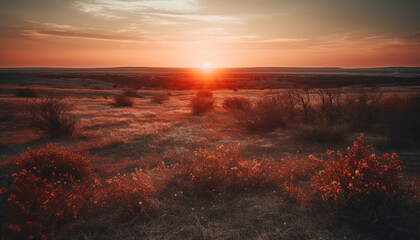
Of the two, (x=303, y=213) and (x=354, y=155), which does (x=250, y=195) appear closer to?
(x=303, y=213)

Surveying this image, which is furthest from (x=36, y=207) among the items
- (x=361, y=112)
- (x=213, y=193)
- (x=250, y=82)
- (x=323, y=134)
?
(x=250, y=82)

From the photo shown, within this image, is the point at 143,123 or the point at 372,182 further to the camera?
the point at 143,123

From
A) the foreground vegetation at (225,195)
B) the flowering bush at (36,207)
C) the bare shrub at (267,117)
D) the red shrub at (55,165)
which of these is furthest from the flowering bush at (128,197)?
the bare shrub at (267,117)

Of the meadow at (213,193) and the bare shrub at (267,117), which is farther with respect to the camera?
the bare shrub at (267,117)

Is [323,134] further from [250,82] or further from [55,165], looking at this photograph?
[250,82]

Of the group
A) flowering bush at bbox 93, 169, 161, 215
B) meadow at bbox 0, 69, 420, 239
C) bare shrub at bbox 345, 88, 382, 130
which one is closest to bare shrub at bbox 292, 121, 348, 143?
meadow at bbox 0, 69, 420, 239

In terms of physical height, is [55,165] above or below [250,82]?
below

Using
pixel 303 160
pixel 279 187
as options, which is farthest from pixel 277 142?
pixel 279 187

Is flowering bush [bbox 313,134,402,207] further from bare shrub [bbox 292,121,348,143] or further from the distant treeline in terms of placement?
the distant treeline

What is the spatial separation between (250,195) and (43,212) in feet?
11.5

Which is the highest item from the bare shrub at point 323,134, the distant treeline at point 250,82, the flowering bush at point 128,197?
the distant treeline at point 250,82

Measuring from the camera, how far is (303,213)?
3670 millimetres

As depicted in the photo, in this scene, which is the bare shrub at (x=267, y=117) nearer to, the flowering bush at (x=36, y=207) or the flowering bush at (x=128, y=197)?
the flowering bush at (x=128, y=197)

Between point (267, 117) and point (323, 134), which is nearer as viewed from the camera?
point (323, 134)
